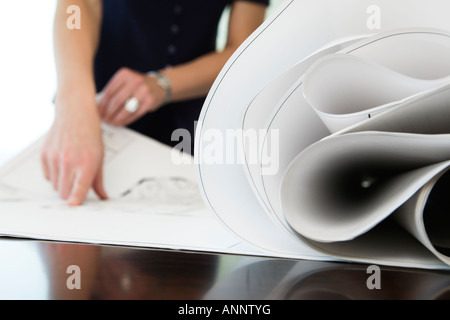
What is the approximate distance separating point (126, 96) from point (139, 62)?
0.29 m

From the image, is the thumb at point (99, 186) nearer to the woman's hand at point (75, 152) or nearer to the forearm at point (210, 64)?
the woman's hand at point (75, 152)

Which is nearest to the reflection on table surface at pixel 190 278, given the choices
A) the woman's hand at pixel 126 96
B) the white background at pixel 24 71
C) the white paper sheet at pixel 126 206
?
the white paper sheet at pixel 126 206

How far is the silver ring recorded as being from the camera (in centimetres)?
69

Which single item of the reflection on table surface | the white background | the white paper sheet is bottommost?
the reflection on table surface

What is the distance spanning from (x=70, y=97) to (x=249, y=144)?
1.43 ft

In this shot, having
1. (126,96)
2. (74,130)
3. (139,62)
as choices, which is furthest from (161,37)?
(74,130)

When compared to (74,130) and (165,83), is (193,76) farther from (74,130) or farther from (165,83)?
(74,130)

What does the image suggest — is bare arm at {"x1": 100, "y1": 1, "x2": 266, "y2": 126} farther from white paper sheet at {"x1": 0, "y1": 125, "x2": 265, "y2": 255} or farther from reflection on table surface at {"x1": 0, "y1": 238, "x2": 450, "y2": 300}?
reflection on table surface at {"x1": 0, "y1": 238, "x2": 450, "y2": 300}

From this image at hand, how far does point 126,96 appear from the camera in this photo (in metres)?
0.74

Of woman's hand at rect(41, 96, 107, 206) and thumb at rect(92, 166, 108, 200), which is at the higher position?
woman's hand at rect(41, 96, 107, 206)

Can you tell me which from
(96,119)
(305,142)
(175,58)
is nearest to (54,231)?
(305,142)

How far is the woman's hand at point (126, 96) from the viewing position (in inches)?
27.2

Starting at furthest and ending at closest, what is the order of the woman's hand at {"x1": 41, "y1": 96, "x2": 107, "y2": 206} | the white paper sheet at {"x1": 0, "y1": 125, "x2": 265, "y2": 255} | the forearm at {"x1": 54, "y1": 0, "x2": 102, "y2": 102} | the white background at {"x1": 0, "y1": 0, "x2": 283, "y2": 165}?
the white background at {"x1": 0, "y1": 0, "x2": 283, "y2": 165} < the forearm at {"x1": 54, "y1": 0, "x2": 102, "y2": 102} < the woman's hand at {"x1": 41, "y1": 96, "x2": 107, "y2": 206} < the white paper sheet at {"x1": 0, "y1": 125, "x2": 265, "y2": 255}

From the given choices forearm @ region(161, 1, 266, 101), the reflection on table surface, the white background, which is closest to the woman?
forearm @ region(161, 1, 266, 101)
